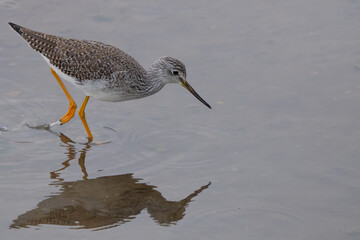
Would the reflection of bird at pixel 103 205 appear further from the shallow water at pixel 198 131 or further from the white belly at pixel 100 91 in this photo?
the white belly at pixel 100 91

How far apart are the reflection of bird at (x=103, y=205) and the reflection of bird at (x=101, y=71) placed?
134 centimetres

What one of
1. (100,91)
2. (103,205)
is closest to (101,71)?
(100,91)

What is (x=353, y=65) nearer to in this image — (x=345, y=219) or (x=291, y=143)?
(x=291, y=143)

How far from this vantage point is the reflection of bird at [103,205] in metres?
7.03

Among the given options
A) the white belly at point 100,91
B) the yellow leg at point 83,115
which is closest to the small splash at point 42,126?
the yellow leg at point 83,115

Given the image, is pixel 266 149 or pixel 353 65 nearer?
pixel 266 149

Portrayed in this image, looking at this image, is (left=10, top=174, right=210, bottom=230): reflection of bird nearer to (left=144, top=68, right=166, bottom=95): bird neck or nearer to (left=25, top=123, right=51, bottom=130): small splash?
(left=25, top=123, right=51, bottom=130): small splash

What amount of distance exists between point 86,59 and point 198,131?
195 cm

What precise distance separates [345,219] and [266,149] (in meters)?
1.70

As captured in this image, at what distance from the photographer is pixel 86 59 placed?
9.06 metres

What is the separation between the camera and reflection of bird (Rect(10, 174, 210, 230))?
7.03m

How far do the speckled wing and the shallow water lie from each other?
2.55 ft

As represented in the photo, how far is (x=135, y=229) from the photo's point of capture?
6.90 meters

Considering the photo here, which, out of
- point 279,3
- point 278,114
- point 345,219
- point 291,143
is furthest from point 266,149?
point 279,3
